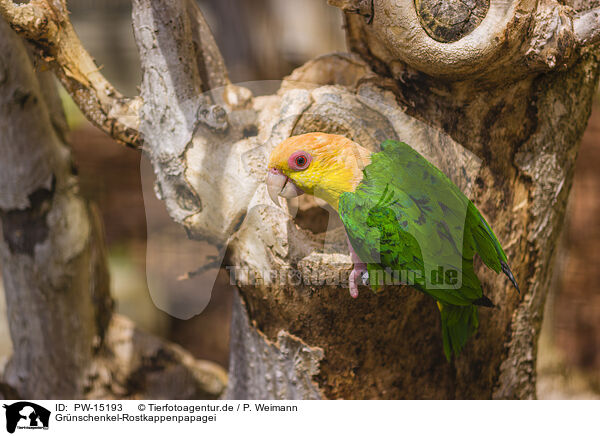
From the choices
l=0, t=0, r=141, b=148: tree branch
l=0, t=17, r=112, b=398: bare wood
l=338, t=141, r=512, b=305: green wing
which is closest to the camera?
l=338, t=141, r=512, b=305: green wing

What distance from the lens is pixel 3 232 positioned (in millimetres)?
983

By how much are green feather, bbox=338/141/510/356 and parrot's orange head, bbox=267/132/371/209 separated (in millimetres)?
15

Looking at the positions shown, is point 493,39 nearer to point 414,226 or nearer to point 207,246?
point 414,226

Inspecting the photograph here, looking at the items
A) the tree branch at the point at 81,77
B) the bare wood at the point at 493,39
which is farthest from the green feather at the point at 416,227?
the tree branch at the point at 81,77

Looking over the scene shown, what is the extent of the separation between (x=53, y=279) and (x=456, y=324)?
0.81m

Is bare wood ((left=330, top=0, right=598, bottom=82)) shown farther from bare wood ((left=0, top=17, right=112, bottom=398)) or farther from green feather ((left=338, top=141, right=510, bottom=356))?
bare wood ((left=0, top=17, right=112, bottom=398))

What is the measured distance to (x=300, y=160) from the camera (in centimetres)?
60

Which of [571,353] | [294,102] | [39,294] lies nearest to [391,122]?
[294,102]

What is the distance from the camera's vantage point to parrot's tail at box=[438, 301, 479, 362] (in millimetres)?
660

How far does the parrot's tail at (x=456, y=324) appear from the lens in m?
0.66

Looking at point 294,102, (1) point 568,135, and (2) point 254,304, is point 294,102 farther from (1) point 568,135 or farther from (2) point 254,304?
(1) point 568,135
